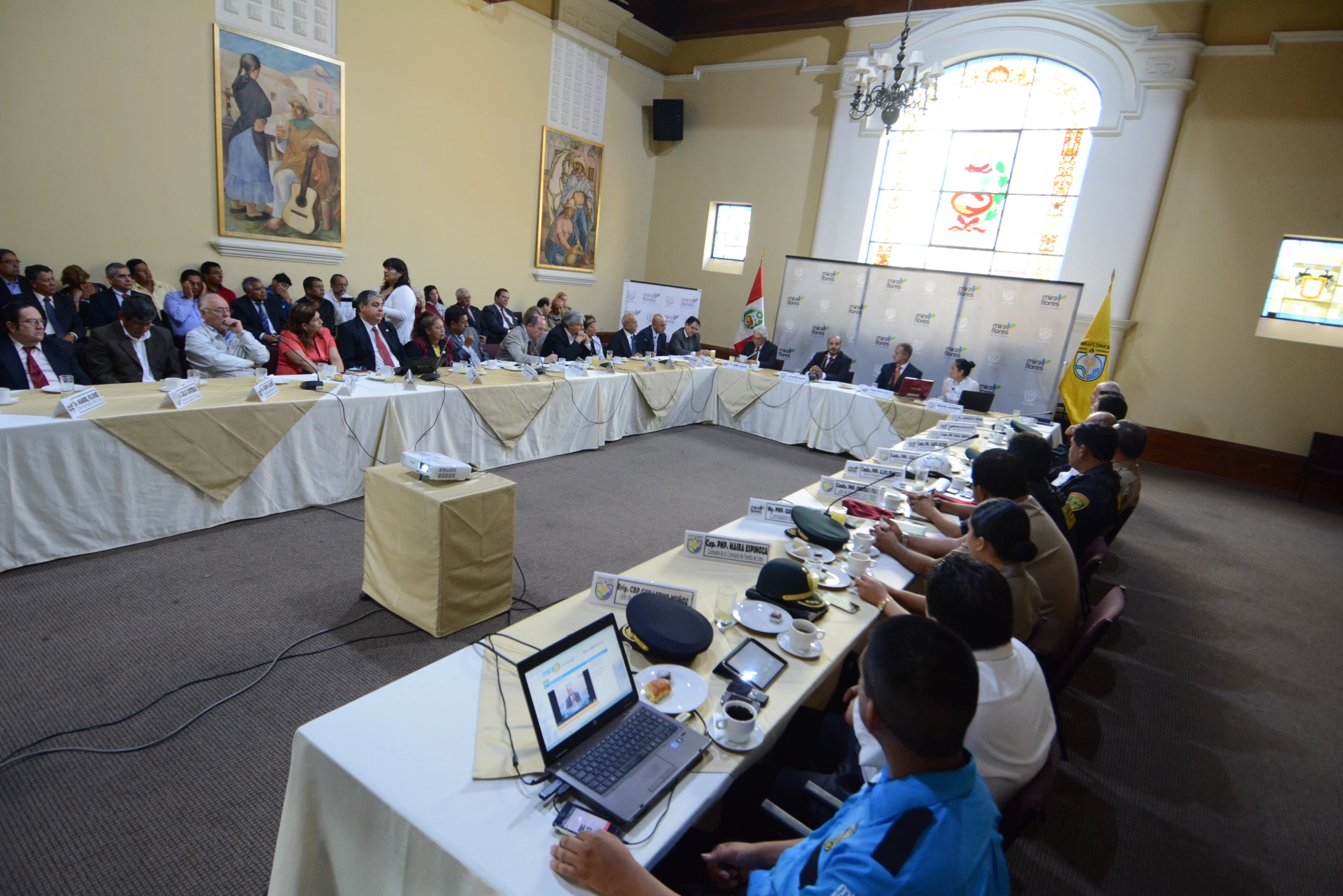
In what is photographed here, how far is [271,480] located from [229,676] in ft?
4.68

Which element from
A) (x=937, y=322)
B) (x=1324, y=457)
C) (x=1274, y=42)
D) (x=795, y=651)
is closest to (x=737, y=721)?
(x=795, y=651)

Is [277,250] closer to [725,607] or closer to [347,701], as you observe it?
[347,701]

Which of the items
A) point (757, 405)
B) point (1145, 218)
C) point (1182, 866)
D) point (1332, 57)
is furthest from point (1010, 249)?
point (1182, 866)

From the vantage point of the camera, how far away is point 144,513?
9.64 feet

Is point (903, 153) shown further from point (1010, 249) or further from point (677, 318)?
point (677, 318)

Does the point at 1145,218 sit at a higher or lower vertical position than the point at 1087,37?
lower

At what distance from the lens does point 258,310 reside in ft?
17.6

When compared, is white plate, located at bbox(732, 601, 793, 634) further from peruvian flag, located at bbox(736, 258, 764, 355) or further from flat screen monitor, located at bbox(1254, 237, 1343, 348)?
flat screen monitor, located at bbox(1254, 237, 1343, 348)

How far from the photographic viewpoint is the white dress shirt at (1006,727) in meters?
1.28

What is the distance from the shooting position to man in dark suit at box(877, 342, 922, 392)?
20.7ft

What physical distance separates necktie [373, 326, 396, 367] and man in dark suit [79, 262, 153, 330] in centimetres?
168

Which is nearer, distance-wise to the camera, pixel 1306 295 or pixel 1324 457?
pixel 1324 457

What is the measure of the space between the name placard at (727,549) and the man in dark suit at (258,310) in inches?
180

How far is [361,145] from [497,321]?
2.08 metres
